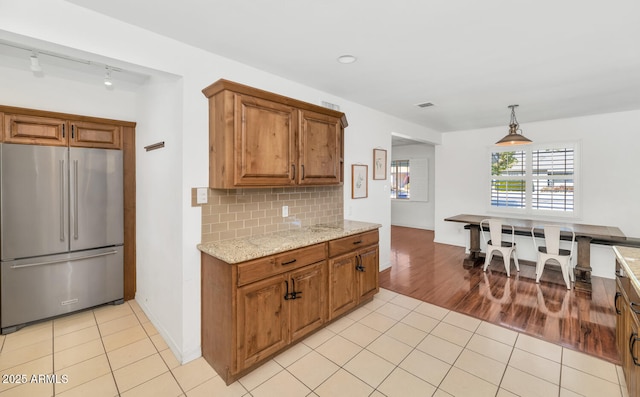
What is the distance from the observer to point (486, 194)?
5.78 metres

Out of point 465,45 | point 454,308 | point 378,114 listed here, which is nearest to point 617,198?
point 454,308

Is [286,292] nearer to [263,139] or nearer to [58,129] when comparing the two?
[263,139]

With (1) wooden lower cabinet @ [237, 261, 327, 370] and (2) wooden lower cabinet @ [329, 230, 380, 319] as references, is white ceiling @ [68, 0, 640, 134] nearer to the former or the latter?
(2) wooden lower cabinet @ [329, 230, 380, 319]

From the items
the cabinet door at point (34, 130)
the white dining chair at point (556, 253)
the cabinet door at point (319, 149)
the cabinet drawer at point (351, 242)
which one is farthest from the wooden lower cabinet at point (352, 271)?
the cabinet door at point (34, 130)

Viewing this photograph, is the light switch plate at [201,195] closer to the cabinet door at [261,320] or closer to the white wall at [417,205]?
the cabinet door at [261,320]

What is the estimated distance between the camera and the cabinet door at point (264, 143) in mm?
2254

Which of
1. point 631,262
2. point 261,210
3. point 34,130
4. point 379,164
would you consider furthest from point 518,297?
point 34,130

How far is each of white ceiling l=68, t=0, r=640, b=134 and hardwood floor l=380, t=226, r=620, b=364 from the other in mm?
2559

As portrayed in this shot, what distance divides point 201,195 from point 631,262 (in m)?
3.08

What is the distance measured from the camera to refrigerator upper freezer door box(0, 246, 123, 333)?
8.77 ft

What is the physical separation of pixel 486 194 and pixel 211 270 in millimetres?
5599

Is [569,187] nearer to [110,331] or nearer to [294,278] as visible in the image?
[294,278]

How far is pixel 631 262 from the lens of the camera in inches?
71.7

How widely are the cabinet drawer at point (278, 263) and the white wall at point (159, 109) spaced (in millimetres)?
581
